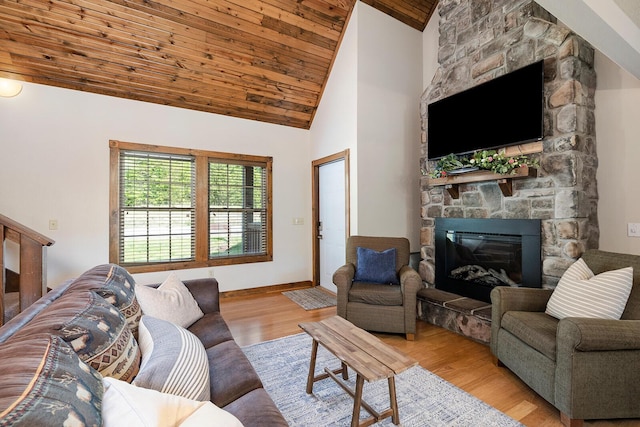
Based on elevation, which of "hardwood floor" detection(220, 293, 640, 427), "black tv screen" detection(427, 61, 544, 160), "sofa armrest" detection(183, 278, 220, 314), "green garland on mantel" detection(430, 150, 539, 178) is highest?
"black tv screen" detection(427, 61, 544, 160)

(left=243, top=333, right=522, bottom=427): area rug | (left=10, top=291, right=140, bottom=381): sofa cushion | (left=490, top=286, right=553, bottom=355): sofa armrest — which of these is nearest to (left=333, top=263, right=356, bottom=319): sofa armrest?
(left=243, top=333, right=522, bottom=427): area rug

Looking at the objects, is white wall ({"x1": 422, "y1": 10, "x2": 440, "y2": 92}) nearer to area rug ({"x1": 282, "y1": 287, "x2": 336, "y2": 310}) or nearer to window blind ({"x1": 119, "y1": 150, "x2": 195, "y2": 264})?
area rug ({"x1": 282, "y1": 287, "x2": 336, "y2": 310})

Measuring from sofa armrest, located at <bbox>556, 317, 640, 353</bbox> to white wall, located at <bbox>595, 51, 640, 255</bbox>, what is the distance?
51.6 inches

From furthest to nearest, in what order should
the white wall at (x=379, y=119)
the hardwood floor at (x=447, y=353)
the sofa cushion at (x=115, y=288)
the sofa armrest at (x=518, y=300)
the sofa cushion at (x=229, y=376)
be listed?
the white wall at (x=379, y=119)
the sofa armrest at (x=518, y=300)
the hardwood floor at (x=447, y=353)
the sofa cushion at (x=115, y=288)
the sofa cushion at (x=229, y=376)

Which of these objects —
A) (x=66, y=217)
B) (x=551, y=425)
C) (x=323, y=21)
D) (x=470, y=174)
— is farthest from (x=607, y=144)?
(x=66, y=217)

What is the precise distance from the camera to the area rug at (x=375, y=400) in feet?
5.76

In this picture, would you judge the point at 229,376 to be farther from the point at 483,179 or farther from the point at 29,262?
the point at 483,179

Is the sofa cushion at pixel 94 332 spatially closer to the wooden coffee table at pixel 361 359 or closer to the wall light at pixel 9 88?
the wooden coffee table at pixel 361 359

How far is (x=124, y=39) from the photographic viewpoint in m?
3.30

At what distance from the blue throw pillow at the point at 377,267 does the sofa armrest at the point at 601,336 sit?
1628 millimetres

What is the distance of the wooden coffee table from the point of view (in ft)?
5.01

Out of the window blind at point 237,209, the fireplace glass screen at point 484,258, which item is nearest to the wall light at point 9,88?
the window blind at point 237,209

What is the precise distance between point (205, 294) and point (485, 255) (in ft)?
9.56

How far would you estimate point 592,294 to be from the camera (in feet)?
6.43
